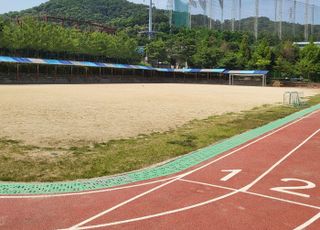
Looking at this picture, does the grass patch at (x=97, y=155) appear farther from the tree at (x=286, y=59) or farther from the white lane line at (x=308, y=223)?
the tree at (x=286, y=59)

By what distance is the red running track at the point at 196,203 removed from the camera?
6.34 meters

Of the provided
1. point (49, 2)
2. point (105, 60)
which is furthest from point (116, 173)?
point (49, 2)

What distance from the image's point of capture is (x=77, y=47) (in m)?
74.8

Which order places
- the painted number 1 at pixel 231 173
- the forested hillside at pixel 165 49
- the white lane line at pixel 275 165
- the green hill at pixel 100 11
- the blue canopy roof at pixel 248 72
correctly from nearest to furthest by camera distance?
the white lane line at pixel 275 165 → the painted number 1 at pixel 231 173 → the forested hillside at pixel 165 49 → the blue canopy roof at pixel 248 72 → the green hill at pixel 100 11

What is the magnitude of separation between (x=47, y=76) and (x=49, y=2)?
4436 inches

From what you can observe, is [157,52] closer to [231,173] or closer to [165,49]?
[165,49]

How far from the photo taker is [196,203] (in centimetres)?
725

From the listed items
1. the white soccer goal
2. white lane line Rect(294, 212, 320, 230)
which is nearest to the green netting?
the white soccer goal

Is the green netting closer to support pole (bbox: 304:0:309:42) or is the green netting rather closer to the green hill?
the green hill

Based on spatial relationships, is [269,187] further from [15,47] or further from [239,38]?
[239,38]

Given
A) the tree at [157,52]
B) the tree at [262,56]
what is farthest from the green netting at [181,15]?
the tree at [262,56]

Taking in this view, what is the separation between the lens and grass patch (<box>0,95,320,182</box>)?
915 centimetres

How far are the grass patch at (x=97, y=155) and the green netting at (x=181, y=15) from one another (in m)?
128

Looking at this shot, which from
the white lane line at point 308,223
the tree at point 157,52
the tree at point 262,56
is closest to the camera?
the white lane line at point 308,223
